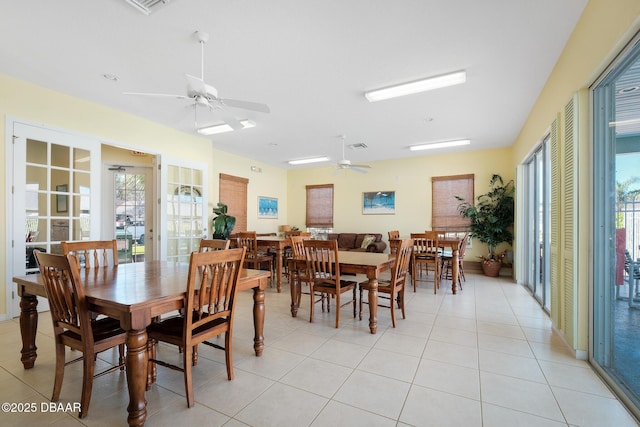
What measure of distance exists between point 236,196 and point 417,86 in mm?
5154

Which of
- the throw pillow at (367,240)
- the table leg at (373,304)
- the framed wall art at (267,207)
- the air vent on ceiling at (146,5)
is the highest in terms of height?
the air vent on ceiling at (146,5)

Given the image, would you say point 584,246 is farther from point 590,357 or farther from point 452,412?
point 452,412

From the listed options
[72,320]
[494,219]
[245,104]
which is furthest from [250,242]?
[494,219]

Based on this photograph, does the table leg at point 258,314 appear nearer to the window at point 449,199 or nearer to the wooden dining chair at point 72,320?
the wooden dining chair at point 72,320

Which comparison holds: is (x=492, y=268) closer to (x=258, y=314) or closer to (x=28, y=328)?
(x=258, y=314)

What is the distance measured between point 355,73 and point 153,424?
353cm

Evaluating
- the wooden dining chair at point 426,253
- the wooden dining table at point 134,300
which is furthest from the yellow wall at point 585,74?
the wooden dining table at point 134,300

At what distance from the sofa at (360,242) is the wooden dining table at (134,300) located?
4.90 metres

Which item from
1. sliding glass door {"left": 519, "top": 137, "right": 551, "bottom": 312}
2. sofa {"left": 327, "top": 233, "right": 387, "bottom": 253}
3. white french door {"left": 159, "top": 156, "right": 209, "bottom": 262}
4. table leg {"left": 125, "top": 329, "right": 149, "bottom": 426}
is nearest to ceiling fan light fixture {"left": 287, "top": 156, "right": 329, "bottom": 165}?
sofa {"left": 327, "top": 233, "right": 387, "bottom": 253}

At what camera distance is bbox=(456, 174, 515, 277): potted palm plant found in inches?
245

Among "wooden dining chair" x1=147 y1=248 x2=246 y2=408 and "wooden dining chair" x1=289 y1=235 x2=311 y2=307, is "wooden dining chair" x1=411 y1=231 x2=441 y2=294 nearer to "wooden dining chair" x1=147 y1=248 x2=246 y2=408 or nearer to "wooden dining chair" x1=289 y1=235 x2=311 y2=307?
"wooden dining chair" x1=289 y1=235 x2=311 y2=307

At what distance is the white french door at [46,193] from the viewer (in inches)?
137

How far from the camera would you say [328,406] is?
6.16 feet

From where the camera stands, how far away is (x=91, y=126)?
4.14 m
